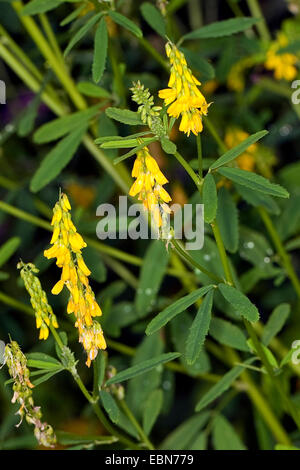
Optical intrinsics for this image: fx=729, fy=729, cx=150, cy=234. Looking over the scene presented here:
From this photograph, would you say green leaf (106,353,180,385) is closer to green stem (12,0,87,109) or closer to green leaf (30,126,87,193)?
green leaf (30,126,87,193)

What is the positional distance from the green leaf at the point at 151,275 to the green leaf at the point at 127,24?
398mm

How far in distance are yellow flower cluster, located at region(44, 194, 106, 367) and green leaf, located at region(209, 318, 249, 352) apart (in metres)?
0.32

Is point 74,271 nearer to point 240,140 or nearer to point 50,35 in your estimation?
point 50,35

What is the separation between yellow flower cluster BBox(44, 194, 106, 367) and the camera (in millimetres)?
695

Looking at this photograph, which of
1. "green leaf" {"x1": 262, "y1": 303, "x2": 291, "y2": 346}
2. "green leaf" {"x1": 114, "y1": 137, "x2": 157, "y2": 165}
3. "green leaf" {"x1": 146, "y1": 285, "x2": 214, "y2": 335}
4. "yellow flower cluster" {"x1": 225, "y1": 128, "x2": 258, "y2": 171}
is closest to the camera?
"green leaf" {"x1": 114, "y1": 137, "x2": 157, "y2": 165}

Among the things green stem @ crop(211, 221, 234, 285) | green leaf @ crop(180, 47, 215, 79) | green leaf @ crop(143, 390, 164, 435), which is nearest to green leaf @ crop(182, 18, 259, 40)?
green leaf @ crop(180, 47, 215, 79)

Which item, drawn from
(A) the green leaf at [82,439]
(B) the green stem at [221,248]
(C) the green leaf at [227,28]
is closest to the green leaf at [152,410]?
(A) the green leaf at [82,439]

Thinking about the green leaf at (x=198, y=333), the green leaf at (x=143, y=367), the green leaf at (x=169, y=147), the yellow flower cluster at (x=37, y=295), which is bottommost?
the green leaf at (x=143, y=367)

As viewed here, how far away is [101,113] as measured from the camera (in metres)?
1.21

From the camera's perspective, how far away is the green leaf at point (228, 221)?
1128 millimetres

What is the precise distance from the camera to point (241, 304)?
0.79m

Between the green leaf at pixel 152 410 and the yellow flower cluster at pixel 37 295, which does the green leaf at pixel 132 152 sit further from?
the green leaf at pixel 152 410

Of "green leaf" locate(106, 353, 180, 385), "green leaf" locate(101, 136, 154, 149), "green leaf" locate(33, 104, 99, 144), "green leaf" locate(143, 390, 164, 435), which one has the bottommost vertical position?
"green leaf" locate(143, 390, 164, 435)
